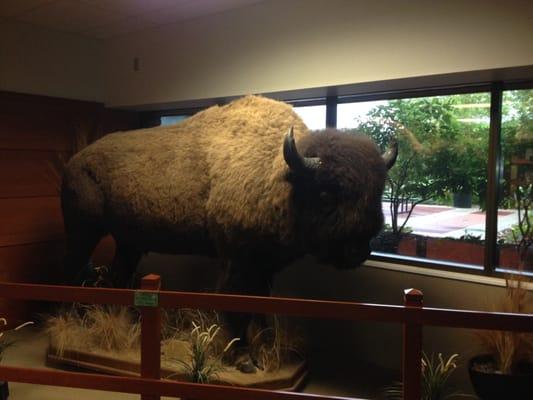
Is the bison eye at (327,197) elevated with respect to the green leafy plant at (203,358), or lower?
elevated

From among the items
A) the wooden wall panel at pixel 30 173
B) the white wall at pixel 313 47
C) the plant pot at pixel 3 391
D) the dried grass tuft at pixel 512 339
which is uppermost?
the white wall at pixel 313 47

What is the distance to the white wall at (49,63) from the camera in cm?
434

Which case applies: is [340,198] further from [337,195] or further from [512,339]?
[512,339]

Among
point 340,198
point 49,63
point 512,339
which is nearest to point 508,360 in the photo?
point 512,339

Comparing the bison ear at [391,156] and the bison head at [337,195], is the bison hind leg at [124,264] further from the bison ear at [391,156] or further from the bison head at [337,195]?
the bison ear at [391,156]

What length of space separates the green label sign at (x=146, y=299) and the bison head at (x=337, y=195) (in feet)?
3.39

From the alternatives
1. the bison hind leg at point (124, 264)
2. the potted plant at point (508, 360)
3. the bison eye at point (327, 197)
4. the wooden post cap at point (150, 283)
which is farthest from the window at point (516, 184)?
the bison hind leg at point (124, 264)

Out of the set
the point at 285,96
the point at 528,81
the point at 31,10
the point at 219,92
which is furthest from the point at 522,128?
the point at 31,10

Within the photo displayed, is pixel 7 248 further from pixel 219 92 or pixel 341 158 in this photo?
pixel 341 158

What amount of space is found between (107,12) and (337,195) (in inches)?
111

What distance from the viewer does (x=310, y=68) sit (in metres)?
3.63

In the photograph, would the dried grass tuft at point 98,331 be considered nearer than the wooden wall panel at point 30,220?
Yes

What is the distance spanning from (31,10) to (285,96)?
2.33 m

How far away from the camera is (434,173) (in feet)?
11.8
